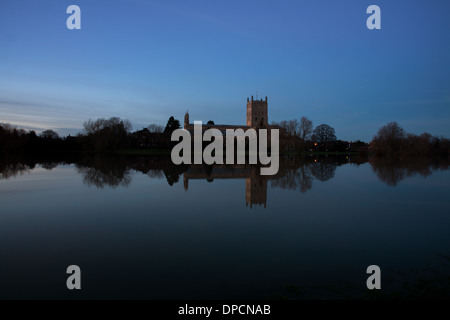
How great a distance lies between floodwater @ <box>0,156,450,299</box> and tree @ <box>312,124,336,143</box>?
112380mm

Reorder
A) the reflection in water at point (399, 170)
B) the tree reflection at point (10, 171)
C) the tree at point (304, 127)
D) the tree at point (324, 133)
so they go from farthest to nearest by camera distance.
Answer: the tree at point (324, 133) → the tree at point (304, 127) → the reflection in water at point (399, 170) → the tree reflection at point (10, 171)

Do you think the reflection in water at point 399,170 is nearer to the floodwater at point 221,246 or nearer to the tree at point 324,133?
the floodwater at point 221,246

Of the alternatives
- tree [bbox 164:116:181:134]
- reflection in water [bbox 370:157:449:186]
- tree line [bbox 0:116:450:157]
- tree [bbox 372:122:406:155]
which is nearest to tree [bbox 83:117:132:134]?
tree line [bbox 0:116:450:157]

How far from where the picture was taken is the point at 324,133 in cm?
12394

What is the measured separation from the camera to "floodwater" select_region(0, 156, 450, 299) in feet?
17.9

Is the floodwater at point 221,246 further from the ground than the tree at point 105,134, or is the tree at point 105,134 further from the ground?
the tree at point 105,134

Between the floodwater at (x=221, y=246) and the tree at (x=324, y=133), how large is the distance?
112 m

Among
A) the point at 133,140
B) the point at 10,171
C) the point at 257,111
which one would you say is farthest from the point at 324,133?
the point at 10,171

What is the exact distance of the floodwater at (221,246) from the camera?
17.9ft

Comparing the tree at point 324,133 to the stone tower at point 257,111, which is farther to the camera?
the stone tower at point 257,111

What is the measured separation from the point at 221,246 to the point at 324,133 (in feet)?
404

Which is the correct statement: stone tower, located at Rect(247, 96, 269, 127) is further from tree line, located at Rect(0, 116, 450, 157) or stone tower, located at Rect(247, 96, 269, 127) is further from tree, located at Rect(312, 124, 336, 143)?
tree line, located at Rect(0, 116, 450, 157)

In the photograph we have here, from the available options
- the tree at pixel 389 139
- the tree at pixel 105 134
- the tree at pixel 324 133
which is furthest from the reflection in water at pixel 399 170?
the tree at pixel 324 133
